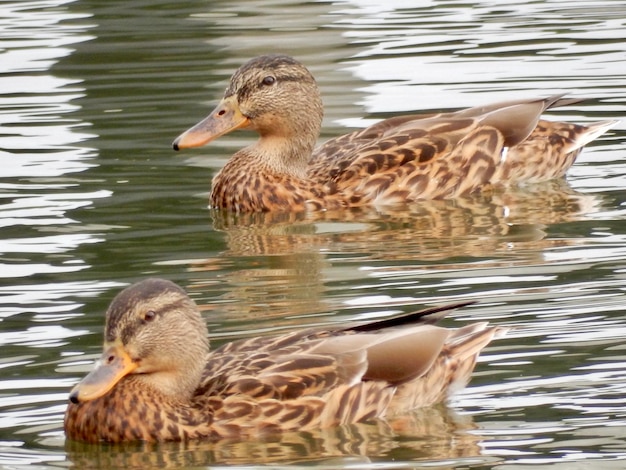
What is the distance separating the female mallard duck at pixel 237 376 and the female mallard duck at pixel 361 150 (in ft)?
14.4

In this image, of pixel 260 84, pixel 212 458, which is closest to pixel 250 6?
pixel 260 84

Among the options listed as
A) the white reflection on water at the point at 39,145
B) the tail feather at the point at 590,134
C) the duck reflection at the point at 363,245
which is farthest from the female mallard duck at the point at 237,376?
the tail feather at the point at 590,134

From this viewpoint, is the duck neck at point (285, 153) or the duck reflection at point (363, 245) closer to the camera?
the duck reflection at point (363, 245)

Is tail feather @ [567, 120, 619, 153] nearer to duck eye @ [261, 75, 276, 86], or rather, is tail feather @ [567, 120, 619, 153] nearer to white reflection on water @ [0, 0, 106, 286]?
duck eye @ [261, 75, 276, 86]

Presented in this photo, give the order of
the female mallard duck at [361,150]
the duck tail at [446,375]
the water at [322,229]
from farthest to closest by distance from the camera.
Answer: the female mallard duck at [361,150]
the duck tail at [446,375]
the water at [322,229]

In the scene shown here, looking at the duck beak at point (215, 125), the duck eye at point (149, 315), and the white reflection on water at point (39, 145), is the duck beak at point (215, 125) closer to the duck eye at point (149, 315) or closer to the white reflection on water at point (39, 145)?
the white reflection on water at point (39, 145)

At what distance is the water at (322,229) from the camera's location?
7918mm

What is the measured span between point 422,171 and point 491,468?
224 inches

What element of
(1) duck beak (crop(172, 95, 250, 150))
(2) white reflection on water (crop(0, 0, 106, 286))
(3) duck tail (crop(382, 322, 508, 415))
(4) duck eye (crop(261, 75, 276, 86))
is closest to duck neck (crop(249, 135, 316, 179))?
(1) duck beak (crop(172, 95, 250, 150))

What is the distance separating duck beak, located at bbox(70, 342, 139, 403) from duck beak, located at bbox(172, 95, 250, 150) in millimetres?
4925

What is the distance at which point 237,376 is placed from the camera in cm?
805

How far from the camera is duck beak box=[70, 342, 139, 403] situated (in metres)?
7.71

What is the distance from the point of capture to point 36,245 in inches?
444

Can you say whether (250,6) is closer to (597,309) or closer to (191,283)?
(191,283)
